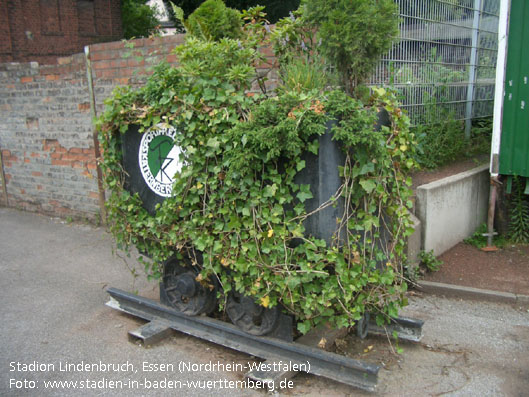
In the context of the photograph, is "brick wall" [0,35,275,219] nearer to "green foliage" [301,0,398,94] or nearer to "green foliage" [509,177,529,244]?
"green foliage" [301,0,398,94]

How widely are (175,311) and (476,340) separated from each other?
8.21ft

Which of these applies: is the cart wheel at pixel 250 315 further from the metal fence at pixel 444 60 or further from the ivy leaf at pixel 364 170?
the metal fence at pixel 444 60

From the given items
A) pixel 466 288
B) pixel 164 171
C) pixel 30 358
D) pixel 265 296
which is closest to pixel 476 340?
pixel 466 288

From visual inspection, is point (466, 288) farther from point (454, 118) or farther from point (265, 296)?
point (454, 118)

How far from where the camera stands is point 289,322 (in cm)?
361

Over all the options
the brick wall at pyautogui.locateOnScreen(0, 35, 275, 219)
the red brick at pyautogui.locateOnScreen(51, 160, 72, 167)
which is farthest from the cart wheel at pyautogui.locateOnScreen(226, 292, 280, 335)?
the red brick at pyautogui.locateOnScreen(51, 160, 72, 167)

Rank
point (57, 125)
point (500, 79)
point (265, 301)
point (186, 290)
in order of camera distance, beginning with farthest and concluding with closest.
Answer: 1. point (57, 125)
2. point (500, 79)
3. point (186, 290)
4. point (265, 301)

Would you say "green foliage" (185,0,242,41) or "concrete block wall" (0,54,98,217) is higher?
"green foliage" (185,0,242,41)

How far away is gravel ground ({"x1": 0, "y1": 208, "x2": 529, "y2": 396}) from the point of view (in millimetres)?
3438

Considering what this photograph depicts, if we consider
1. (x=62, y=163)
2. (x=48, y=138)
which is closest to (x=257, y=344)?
(x=62, y=163)

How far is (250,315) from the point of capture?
3.78 meters

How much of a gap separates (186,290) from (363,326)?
144 cm

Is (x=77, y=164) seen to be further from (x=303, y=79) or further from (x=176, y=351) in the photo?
(x=303, y=79)

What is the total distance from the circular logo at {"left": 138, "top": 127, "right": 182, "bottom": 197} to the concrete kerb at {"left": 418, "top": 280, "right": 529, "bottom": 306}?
2620 mm
